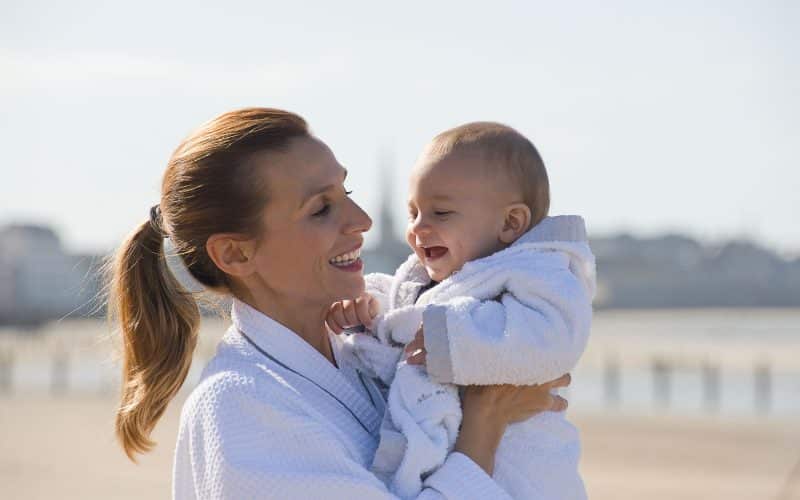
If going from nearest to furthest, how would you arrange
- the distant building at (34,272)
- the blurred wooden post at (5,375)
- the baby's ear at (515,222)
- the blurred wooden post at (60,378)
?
the baby's ear at (515,222) → the blurred wooden post at (60,378) → the blurred wooden post at (5,375) → the distant building at (34,272)

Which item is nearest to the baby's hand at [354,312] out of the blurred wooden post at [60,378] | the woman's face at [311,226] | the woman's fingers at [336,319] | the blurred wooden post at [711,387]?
the woman's fingers at [336,319]

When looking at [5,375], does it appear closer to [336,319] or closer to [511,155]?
[336,319]

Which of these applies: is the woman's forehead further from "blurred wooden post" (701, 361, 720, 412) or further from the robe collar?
"blurred wooden post" (701, 361, 720, 412)

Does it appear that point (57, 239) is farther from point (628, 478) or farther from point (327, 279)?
point (327, 279)

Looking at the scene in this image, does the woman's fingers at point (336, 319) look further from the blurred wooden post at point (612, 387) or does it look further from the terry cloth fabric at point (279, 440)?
the blurred wooden post at point (612, 387)

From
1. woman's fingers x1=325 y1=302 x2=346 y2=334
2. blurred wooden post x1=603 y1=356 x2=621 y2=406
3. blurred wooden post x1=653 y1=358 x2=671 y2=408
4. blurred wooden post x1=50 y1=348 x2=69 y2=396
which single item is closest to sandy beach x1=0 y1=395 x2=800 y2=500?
blurred wooden post x1=603 y1=356 x2=621 y2=406

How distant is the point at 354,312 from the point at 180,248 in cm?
47

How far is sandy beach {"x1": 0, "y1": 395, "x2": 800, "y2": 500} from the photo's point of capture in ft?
43.3

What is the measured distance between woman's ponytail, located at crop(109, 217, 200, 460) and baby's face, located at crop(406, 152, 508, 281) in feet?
2.01

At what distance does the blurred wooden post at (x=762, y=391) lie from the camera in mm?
23344

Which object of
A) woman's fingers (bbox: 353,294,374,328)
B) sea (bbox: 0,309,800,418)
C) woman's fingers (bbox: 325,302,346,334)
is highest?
woman's fingers (bbox: 353,294,374,328)

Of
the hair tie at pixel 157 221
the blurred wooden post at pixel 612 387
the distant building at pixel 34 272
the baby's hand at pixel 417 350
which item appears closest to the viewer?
the baby's hand at pixel 417 350

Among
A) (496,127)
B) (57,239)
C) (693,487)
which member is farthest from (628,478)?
(57,239)

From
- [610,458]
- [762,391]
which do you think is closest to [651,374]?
[762,391]
